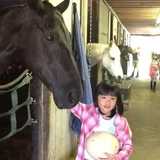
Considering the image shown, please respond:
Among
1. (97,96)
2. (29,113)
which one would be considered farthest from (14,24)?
(29,113)

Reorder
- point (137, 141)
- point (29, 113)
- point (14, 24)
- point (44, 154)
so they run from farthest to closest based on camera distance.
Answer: point (137, 141) < point (44, 154) < point (29, 113) < point (14, 24)

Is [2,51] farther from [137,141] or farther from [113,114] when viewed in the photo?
[137,141]

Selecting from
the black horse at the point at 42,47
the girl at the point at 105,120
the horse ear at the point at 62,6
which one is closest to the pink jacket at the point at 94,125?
the girl at the point at 105,120

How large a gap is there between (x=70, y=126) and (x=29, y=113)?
141cm

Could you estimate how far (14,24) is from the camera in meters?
1.86

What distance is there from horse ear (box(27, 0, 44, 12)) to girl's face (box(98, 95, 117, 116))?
66cm

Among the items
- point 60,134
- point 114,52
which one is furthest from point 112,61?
point 60,134

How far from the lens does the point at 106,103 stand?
91.2 inches

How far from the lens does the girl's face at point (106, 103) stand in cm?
232

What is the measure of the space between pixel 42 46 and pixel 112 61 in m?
4.59

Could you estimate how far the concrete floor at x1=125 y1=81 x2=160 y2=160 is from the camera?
473 centimetres

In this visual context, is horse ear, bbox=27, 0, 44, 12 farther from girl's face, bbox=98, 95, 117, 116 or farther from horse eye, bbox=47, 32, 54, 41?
girl's face, bbox=98, 95, 117, 116

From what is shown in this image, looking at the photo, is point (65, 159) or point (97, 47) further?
point (97, 47)

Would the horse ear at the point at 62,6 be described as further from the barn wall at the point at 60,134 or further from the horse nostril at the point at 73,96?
the barn wall at the point at 60,134
